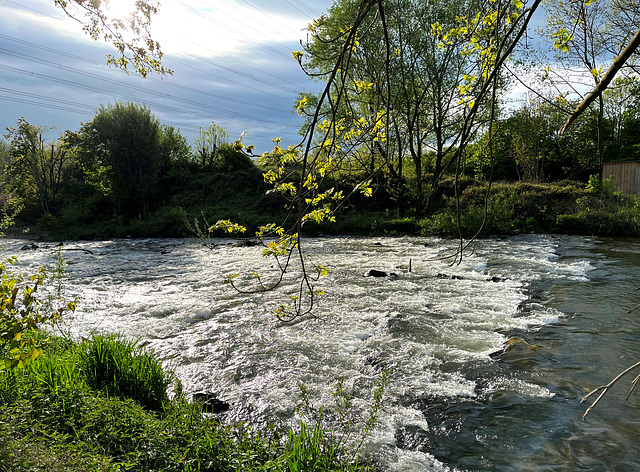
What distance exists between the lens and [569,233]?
17.0 meters

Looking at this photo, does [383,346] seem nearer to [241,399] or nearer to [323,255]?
[241,399]

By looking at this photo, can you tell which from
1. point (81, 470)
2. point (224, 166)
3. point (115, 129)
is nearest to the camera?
point (81, 470)

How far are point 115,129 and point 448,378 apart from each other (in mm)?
28526

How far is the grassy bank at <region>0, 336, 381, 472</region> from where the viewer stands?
8.46 feet

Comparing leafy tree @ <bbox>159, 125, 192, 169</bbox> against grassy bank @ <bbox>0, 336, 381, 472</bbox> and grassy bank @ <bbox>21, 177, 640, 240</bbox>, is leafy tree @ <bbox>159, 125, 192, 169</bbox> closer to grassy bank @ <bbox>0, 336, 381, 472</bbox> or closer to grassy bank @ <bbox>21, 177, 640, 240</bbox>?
grassy bank @ <bbox>21, 177, 640, 240</bbox>

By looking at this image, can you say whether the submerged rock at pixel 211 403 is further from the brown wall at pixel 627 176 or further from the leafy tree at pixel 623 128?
the leafy tree at pixel 623 128

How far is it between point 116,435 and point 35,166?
33.9 meters

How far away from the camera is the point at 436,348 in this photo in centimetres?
565

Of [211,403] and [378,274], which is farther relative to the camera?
[378,274]

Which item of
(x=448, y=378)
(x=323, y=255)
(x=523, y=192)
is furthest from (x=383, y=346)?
(x=523, y=192)

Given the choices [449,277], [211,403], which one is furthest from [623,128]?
[211,403]

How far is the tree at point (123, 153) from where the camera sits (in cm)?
2706

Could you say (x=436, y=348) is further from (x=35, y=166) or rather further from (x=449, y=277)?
(x=35, y=166)

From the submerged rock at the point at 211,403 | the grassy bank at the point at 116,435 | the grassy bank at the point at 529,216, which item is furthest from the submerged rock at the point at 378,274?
the grassy bank at the point at 116,435
